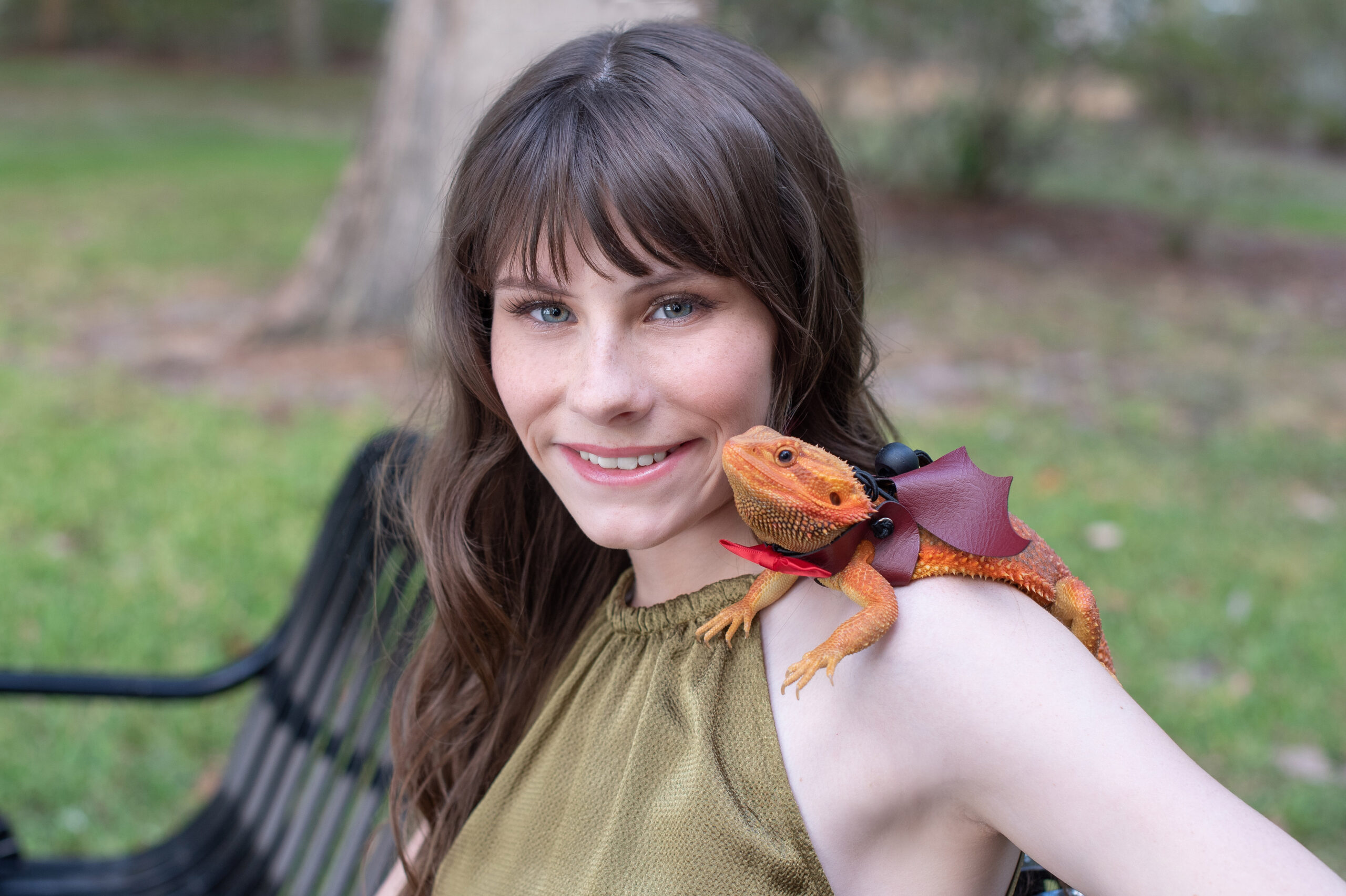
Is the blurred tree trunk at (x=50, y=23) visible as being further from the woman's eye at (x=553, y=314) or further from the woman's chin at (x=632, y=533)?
the woman's chin at (x=632, y=533)

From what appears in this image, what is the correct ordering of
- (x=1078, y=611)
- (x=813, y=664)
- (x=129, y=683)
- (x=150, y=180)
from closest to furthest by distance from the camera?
1. (x=813, y=664)
2. (x=1078, y=611)
3. (x=129, y=683)
4. (x=150, y=180)

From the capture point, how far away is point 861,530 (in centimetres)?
125

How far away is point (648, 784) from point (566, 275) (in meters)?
0.66

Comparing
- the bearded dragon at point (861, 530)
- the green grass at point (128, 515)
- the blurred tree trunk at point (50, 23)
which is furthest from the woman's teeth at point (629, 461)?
the blurred tree trunk at point (50, 23)

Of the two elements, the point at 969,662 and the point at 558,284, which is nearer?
the point at 969,662

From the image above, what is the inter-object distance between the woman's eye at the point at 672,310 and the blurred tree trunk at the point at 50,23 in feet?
91.7

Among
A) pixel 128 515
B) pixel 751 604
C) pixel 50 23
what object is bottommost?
pixel 50 23

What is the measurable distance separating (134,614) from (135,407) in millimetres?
2262

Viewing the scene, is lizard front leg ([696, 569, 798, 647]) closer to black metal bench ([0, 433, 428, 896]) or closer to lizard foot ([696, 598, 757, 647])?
lizard foot ([696, 598, 757, 647])

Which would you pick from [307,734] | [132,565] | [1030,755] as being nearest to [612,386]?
[1030,755]

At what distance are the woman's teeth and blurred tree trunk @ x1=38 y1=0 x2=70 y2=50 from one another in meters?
27.9

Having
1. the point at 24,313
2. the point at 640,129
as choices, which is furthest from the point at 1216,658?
the point at 24,313

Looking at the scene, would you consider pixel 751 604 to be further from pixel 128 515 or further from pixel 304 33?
pixel 304 33

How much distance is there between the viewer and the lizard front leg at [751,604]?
1.37 m
